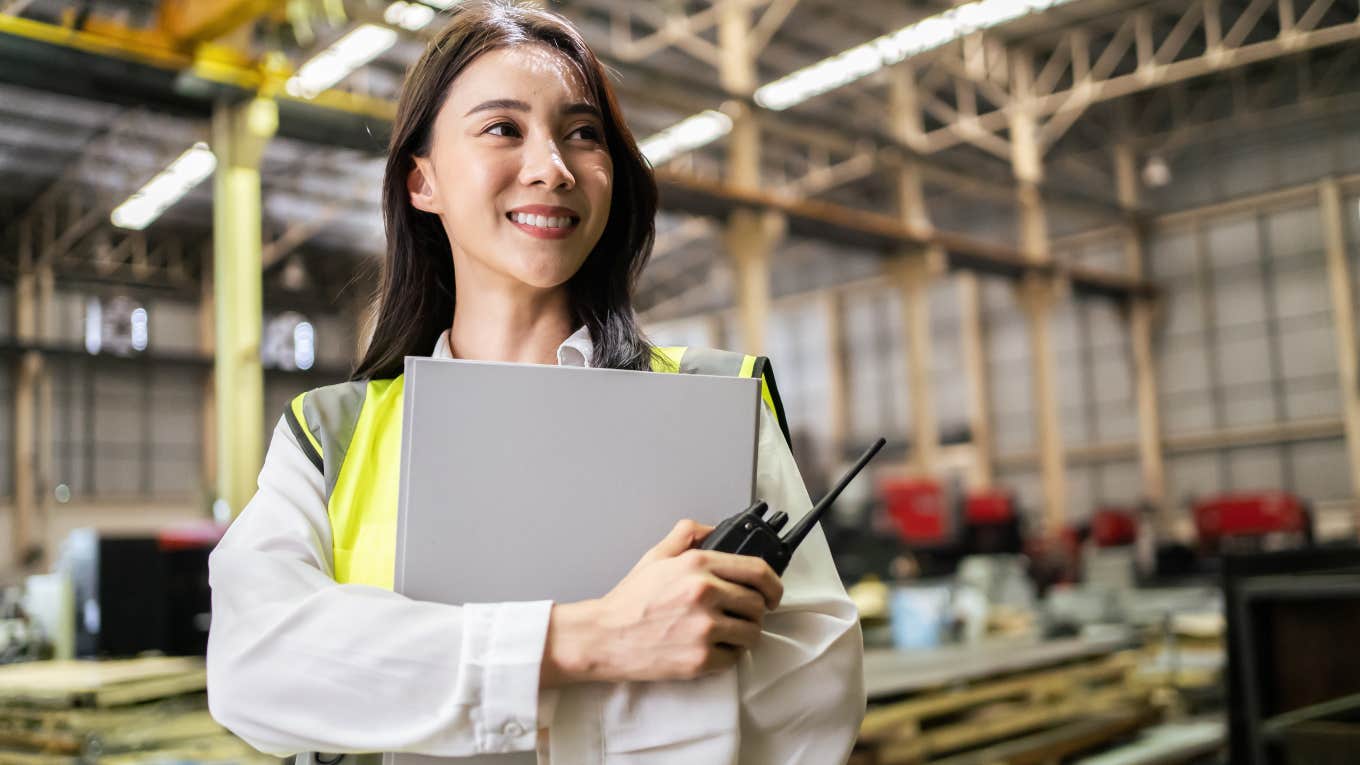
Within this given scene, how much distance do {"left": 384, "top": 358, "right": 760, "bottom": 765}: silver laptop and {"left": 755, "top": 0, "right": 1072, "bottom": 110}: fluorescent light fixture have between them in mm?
11855

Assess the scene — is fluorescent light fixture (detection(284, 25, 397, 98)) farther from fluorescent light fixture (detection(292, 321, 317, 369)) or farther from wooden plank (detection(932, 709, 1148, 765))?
fluorescent light fixture (detection(292, 321, 317, 369))

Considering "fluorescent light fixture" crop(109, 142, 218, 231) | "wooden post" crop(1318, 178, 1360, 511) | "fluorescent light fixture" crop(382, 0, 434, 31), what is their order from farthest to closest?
"wooden post" crop(1318, 178, 1360, 511)
"fluorescent light fixture" crop(109, 142, 218, 231)
"fluorescent light fixture" crop(382, 0, 434, 31)

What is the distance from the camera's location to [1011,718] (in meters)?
4.78

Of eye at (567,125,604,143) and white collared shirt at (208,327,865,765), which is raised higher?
eye at (567,125,604,143)

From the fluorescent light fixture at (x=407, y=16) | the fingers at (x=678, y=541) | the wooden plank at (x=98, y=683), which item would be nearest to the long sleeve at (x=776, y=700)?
the fingers at (x=678, y=541)

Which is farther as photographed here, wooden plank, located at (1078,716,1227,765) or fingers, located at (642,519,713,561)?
wooden plank, located at (1078,716,1227,765)

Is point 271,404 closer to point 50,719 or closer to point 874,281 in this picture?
point 874,281

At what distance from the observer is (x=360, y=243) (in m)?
19.4

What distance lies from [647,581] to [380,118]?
27.8 ft

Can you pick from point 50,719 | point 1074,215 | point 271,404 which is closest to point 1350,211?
point 1074,215

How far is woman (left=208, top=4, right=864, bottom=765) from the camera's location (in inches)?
36.4

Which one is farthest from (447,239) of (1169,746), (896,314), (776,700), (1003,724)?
(896,314)

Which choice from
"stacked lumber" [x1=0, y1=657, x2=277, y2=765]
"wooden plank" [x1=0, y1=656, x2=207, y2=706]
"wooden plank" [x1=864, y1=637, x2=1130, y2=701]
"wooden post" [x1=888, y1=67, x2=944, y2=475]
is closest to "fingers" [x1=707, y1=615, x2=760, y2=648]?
"wooden plank" [x1=0, y1=656, x2=207, y2=706]

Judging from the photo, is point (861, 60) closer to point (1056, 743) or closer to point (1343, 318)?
point (1056, 743)
